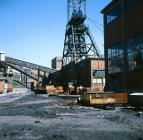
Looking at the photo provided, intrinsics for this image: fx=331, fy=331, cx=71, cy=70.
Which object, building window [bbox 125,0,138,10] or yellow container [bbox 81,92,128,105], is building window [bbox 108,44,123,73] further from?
yellow container [bbox 81,92,128,105]

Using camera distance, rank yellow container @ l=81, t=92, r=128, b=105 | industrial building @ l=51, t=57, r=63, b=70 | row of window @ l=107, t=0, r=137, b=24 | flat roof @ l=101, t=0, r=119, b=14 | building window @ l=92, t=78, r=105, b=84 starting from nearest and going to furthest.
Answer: yellow container @ l=81, t=92, r=128, b=105 < row of window @ l=107, t=0, r=137, b=24 < flat roof @ l=101, t=0, r=119, b=14 < building window @ l=92, t=78, r=105, b=84 < industrial building @ l=51, t=57, r=63, b=70

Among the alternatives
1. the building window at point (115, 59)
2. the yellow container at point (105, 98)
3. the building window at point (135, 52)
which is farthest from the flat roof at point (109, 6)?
the yellow container at point (105, 98)

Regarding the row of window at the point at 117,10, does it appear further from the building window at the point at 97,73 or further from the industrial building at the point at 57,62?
the industrial building at the point at 57,62

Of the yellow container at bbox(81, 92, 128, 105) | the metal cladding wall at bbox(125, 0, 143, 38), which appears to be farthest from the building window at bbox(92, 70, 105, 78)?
the yellow container at bbox(81, 92, 128, 105)

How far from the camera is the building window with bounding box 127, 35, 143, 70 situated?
106 feet

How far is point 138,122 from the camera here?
14.5 metres

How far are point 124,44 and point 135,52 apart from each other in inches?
95.7

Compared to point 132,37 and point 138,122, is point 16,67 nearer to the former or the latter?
point 132,37

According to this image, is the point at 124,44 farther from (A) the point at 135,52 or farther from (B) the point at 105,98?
(B) the point at 105,98

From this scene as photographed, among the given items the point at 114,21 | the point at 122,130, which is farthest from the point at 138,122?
the point at 114,21

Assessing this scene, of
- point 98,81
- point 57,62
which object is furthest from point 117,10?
point 57,62

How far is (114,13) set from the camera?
38.5 meters

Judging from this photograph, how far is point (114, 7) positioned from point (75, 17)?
1177 inches

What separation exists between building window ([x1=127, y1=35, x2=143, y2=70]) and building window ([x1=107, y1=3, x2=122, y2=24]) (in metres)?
4.48
